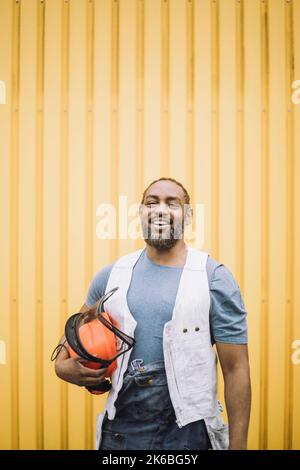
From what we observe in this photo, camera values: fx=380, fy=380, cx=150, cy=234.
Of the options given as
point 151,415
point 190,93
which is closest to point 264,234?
point 190,93

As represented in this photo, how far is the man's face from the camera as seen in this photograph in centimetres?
207

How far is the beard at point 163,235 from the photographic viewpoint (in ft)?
6.77

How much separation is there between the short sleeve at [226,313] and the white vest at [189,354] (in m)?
0.04

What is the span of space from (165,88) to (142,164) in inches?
23.9

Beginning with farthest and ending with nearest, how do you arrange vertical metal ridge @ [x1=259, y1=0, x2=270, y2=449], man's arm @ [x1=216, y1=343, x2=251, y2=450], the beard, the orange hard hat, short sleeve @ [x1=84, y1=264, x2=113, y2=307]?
vertical metal ridge @ [x1=259, y1=0, x2=270, y2=449]
short sleeve @ [x1=84, y1=264, x2=113, y2=307]
the beard
man's arm @ [x1=216, y1=343, x2=251, y2=450]
the orange hard hat

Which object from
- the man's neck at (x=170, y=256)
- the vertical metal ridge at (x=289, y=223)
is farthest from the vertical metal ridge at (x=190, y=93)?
the man's neck at (x=170, y=256)

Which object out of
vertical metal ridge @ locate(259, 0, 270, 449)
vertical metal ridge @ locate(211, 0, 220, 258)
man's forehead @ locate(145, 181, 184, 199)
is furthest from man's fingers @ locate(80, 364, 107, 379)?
vertical metal ridge @ locate(259, 0, 270, 449)

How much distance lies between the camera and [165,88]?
9.46 ft

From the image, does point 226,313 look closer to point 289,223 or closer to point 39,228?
point 289,223

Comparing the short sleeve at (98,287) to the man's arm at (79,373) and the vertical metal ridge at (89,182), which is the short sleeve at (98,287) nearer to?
the man's arm at (79,373)

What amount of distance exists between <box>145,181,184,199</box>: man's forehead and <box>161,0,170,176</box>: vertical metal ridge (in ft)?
2.41

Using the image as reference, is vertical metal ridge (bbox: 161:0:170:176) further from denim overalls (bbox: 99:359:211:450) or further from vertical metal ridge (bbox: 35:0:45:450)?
denim overalls (bbox: 99:359:211:450)

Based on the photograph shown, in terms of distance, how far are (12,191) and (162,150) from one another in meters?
1.19
